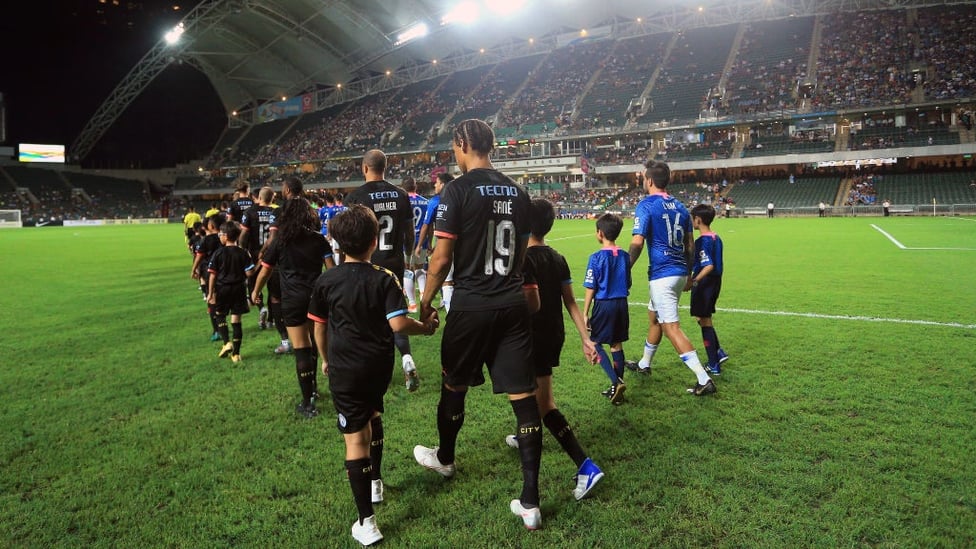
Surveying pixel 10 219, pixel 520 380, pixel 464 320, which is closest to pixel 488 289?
pixel 464 320

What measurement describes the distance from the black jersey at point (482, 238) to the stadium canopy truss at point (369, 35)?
53.9m

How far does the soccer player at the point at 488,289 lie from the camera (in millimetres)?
3152

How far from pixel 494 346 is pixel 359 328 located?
0.83m

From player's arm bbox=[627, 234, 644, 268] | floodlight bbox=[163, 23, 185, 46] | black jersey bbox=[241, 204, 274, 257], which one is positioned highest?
floodlight bbox=[163, 23, 185, 46]

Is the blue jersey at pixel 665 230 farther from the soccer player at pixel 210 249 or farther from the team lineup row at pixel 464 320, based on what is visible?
the soccer player at pixel 210 249

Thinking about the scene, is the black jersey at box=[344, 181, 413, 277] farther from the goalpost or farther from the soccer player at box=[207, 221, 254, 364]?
the goalpost

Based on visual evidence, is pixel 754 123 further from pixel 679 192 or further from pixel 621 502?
→ pixel 621 502

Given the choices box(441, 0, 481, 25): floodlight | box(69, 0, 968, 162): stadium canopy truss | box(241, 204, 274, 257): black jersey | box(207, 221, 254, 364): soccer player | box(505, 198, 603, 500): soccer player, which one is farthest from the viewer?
box(441, 0, 481, 25): floodlight

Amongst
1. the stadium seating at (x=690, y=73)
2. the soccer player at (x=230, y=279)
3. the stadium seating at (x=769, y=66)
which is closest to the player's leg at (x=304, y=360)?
the soccer player at (x=230, y=279)

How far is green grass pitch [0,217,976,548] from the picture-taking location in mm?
3143

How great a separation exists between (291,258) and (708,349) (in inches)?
182

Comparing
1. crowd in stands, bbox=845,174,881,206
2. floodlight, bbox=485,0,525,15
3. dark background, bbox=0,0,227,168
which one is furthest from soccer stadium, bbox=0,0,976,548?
dark background, bbox=0,0,227,168

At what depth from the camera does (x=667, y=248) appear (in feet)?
17.3

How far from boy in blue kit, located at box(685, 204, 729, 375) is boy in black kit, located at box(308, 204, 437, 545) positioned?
3886mm
